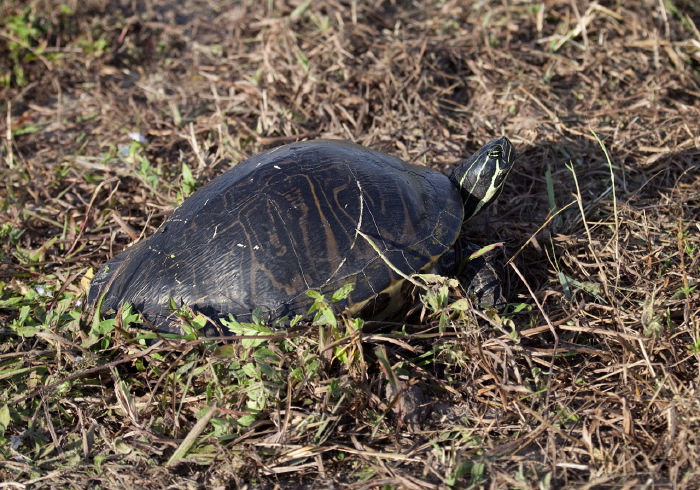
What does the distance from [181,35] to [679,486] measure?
613 centimetres

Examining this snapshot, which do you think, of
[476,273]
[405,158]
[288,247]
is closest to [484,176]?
[476,273]

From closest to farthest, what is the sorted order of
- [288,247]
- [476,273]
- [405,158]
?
[288,247] → [476,273] → [405,158]

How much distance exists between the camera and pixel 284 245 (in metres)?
3.21

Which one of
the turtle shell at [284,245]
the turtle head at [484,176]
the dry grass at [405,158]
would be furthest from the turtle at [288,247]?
the turtle head at [484,176]

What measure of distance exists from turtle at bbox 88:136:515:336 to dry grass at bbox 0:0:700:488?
0.22 metres

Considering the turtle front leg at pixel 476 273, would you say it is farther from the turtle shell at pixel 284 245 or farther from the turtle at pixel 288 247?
the turtle shell at pixel 284 245

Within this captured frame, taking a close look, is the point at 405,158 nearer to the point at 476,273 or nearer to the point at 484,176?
the point at 484,176

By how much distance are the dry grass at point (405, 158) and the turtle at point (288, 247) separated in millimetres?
222

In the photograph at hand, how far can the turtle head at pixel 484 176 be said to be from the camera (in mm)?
4059

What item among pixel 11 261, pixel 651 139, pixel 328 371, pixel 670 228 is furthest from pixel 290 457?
pixel 651 139

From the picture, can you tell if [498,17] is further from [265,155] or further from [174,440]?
[174,440]

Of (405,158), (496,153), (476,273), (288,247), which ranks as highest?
(288,247)

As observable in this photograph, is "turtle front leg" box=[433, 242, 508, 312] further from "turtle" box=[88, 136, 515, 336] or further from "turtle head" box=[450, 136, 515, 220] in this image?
"turtle head" box=[450, 136, 515, 220]

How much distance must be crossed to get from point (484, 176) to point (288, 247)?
5.26 ft
